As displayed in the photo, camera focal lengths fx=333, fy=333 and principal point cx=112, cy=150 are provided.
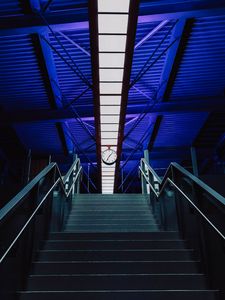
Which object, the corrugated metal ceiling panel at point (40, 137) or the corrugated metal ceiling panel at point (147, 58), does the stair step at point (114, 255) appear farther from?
the corrugated metal ceiling panel at point (40, 137)

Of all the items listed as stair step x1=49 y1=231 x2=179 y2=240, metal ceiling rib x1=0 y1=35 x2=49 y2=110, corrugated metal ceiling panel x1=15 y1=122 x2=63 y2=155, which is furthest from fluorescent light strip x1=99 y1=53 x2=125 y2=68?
corrugated metal ceiling panel x1=15 y1=122 x2=63 y2=155

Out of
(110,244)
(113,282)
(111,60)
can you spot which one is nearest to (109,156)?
(111,60)

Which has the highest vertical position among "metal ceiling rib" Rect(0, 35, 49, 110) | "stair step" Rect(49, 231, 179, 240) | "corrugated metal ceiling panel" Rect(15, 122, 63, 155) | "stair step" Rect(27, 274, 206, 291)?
"corrugated metal ceiling panel" Rect(15, 122, 63, 155)

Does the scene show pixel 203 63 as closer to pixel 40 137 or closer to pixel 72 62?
pixel 72 62

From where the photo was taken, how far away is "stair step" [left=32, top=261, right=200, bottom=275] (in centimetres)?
329

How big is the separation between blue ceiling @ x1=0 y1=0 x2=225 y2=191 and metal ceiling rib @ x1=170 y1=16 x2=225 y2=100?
21mm

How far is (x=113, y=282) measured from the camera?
306 cm

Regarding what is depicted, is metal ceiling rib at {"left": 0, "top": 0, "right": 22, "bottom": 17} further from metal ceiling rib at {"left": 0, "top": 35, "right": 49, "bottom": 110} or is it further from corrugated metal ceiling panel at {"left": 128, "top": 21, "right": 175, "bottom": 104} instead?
corrugated metal ceiling panel at {"left": 128, "top": 21, "right": 175, "bottom": 104}

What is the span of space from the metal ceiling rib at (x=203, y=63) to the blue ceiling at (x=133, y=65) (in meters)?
0.02

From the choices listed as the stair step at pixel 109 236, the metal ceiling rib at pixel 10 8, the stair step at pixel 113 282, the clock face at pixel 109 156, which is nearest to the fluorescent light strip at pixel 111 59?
the clock face at pixel 109 156

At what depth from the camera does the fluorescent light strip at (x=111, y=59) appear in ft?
16.8

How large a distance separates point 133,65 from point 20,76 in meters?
2.85

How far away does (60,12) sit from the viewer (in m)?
6.35

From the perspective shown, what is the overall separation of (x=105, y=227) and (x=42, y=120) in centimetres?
535
